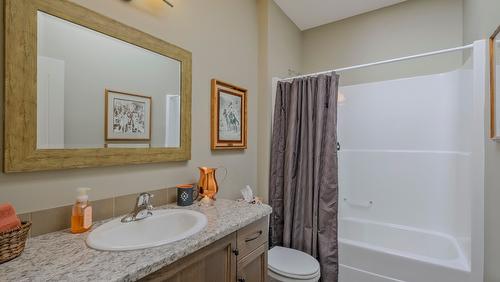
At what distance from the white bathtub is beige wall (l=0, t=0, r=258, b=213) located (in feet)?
3.44

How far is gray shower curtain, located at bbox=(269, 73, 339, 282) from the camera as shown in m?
1.96

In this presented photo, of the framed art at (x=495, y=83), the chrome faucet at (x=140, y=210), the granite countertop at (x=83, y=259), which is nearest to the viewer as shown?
the granite countertop at (x=83, y=259)

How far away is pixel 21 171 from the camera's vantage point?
0.89 metres

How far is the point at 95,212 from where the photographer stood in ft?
3.62

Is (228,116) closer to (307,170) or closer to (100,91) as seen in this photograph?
(307,170)

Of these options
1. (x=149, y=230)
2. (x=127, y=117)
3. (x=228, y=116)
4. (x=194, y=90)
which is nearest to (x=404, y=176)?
(x=228, y=116)

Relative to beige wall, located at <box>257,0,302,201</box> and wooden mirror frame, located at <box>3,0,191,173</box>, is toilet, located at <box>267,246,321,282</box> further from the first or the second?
wooden mirror frame, located at <box>3,0,191,173</box>

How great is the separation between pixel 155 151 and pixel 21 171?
0.57 metres

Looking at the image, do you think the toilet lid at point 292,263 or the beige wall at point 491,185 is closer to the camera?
the beige wall at point 491,185

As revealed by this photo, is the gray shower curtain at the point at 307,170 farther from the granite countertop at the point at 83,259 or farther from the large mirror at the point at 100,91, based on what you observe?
the granite countertop at the point at 83,259

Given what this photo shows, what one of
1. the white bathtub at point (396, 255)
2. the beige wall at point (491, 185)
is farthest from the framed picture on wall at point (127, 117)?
the beige wall at point (491, 185)

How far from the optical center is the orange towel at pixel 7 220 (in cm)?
73

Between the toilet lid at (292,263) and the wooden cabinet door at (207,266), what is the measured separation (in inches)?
24.9

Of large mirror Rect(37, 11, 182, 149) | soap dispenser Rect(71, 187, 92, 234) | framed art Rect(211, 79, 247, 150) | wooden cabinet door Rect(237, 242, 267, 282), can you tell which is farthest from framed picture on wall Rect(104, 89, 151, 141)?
wooden cabinet door Rect(237, 242, 267, 282)
